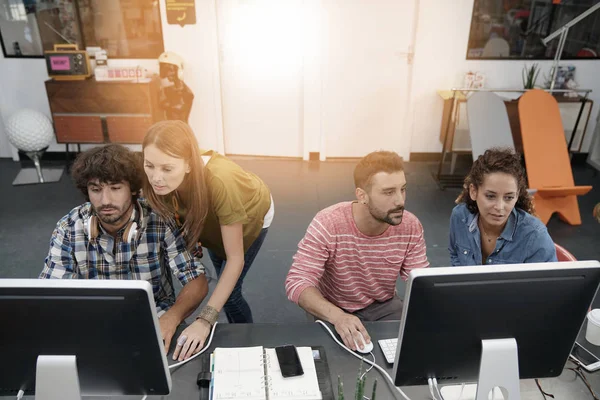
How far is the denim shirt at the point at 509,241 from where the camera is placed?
1809mm

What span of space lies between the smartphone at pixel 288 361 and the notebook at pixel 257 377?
12mm

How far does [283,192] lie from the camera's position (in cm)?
417

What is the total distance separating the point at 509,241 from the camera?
188cm

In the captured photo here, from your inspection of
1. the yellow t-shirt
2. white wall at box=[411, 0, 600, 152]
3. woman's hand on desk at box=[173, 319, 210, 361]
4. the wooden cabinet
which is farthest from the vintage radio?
woman's hand on desk at box=[173, 319, 210, 361]

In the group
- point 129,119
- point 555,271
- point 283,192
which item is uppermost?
point 555,271

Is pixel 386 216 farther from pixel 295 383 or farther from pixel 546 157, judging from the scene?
pixel 546 157

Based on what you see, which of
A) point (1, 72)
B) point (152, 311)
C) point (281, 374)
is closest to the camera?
point (152, 311)

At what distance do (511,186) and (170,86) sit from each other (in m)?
3.27

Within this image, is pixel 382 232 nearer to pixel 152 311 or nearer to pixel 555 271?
pixel 555 271

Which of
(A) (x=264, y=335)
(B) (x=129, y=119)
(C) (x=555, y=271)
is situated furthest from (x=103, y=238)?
(B) (x=129, y=119)

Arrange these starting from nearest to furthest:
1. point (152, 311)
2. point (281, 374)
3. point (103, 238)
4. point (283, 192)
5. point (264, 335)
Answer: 1. point (152, 311)
2. point (281, 374)
3. point (264, 335)
4. point (103, 238)
5. point (283, 192)

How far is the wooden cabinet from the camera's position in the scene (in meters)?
4.20

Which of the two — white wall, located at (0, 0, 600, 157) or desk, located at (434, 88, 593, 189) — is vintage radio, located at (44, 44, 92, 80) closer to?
white wall, located at (0, 0, 600, 157)

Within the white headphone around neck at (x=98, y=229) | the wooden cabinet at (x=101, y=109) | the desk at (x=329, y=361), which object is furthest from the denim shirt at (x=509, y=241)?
the wooden cabinet at (x=101, y=109)
